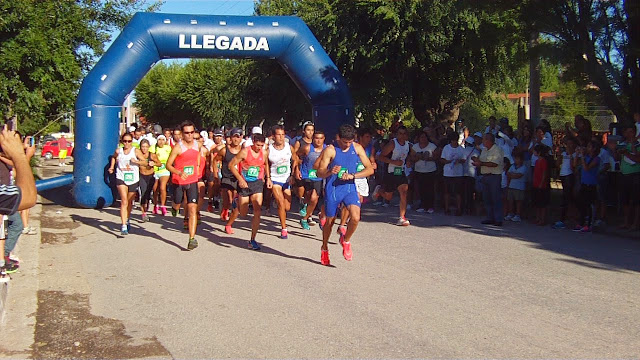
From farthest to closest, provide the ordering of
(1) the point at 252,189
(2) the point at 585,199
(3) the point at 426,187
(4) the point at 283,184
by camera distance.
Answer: (3) the point at 426,187, (2) the point at 585,199, (4) the point at 283,184, (1) the point at 252,189

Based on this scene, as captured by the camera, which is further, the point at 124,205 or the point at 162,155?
the point at 162,155

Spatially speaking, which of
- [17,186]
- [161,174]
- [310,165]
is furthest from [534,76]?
[17,186]

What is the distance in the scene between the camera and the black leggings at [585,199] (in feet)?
41.4

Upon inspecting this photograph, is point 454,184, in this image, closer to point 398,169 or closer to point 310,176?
point 398,169

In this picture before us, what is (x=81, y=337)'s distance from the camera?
21.1 feet

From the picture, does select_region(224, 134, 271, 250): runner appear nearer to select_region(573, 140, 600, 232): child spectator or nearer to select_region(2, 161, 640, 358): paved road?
select_region(2, 161, 640, 358): paved road

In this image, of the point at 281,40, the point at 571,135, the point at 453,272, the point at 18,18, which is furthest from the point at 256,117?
the point at 453,272

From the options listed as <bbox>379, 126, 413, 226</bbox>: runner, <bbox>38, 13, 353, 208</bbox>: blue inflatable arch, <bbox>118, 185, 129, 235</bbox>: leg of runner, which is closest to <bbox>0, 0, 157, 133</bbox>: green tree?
<bbox>38, 13, 353, 208</bbox>: blue inflatable arch

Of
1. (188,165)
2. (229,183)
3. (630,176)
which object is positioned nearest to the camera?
(188,165)

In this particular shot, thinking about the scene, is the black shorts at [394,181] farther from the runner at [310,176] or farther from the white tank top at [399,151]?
the runner at [310,176]

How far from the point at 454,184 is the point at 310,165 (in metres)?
3.57

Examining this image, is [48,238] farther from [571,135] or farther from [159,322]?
[571,135]

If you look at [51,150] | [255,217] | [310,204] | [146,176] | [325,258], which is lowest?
[325,258]

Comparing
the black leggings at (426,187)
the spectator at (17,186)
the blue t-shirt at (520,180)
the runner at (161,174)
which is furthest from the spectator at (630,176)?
the spectator at (17,186)
